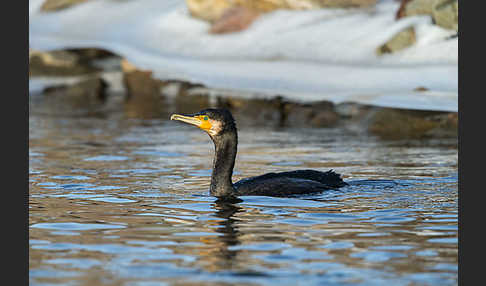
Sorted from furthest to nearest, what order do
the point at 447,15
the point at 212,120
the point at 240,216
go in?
the point at 447,15, the point at 212,120, the point at 240,216

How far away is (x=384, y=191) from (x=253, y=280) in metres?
4.11

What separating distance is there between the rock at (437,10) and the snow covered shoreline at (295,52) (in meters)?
0.20

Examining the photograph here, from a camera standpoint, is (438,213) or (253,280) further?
(438,213)

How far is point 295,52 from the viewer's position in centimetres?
1958

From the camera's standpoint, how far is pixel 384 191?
10391 mm

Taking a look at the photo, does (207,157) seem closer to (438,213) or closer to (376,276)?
(438,213)

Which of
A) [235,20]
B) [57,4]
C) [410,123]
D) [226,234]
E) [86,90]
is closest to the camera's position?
[226,234]

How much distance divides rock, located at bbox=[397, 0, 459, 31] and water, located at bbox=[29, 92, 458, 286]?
12.0ft

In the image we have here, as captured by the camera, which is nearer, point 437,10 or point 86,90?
point 437,10

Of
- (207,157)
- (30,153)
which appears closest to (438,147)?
(207,157)

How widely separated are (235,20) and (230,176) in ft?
→ 40.2

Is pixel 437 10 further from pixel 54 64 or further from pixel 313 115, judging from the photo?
pixel 54 64

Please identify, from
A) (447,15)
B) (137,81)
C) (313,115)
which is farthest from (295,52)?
(137,81)

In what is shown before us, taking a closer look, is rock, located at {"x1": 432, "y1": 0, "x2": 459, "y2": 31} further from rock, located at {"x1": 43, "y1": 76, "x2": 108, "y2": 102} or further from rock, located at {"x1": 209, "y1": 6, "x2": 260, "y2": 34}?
rock, located at {"x1": 43, "y1": 76, "x2": 108, "y2": 102}
